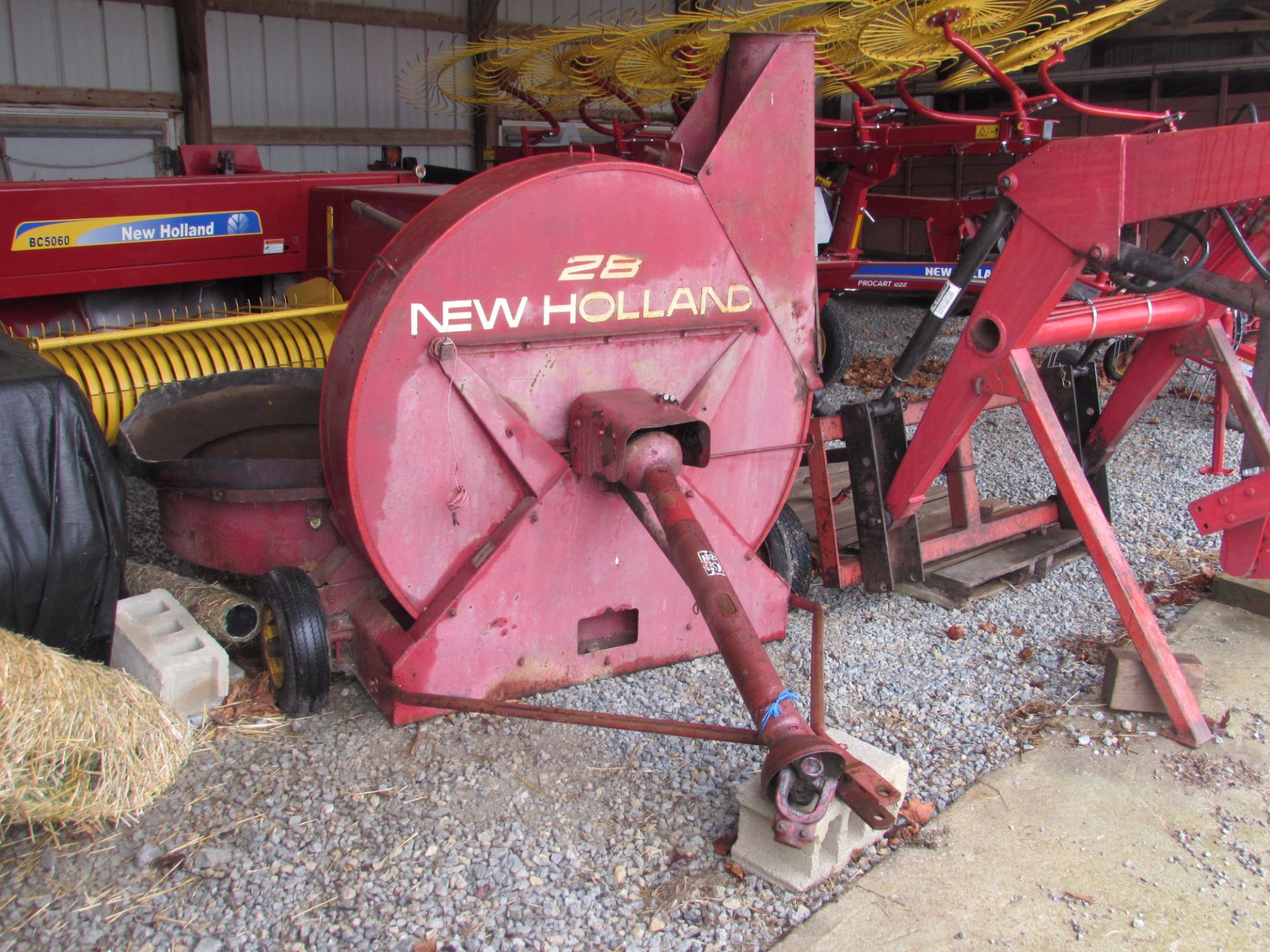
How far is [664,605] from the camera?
3.08 m

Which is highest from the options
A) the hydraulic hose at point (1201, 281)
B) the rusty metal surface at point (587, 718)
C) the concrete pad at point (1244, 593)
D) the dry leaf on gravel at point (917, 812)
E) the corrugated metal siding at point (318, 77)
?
the corrugated metal siding at point (318, 77)

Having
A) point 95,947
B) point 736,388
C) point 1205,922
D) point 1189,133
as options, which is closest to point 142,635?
point 95,947

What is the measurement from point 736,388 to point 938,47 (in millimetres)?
4693

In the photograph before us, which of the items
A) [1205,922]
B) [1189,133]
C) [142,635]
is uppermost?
[1189,133]

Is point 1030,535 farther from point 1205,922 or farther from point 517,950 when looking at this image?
point 517,950

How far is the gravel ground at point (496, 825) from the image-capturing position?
7.06ft

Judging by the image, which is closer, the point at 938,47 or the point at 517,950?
the point at 517,950

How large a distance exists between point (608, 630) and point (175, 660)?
3.79 ft

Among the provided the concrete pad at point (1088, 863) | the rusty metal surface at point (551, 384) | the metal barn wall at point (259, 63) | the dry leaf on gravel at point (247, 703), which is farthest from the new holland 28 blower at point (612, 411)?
the metal barn wall at point (259, 63)

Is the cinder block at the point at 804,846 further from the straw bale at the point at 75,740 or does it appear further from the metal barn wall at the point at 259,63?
the metal barn wall at the point at 259,63

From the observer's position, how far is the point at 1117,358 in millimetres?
6516

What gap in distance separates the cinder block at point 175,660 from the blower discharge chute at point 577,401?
1.23 feet

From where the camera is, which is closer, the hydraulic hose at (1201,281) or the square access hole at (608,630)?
the hydraulic hose at (1201,281)

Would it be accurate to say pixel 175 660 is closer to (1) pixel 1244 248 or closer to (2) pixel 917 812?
(2) pixel 917 812
